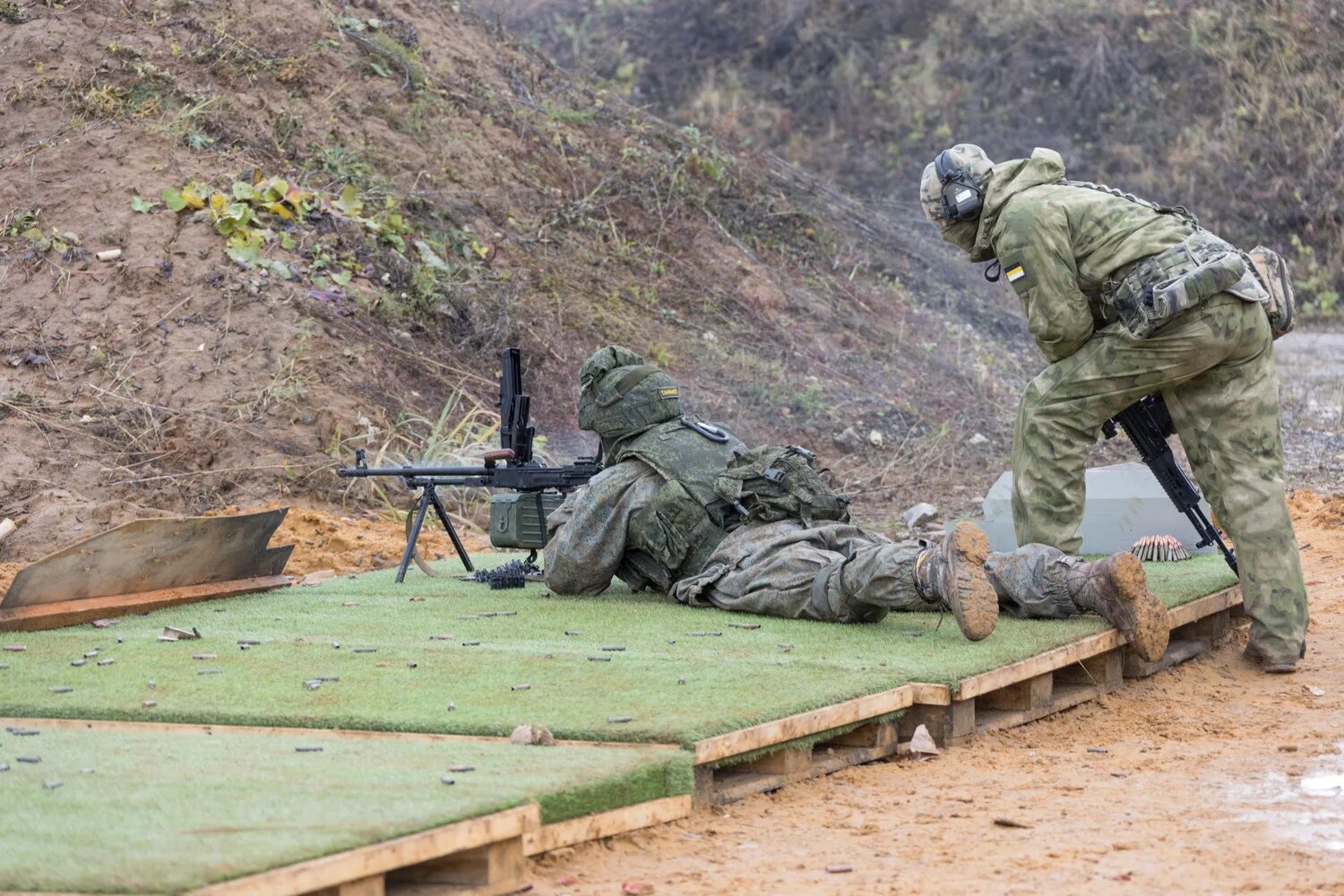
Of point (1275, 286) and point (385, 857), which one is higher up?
point (1275, 286)

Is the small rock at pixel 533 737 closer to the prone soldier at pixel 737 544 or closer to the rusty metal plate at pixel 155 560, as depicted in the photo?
the prone soldier at pixel 737 544

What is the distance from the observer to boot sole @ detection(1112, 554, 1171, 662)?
18.5 feet

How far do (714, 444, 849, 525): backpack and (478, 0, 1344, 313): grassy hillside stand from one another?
41.4 ft

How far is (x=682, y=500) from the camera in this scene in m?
6.56

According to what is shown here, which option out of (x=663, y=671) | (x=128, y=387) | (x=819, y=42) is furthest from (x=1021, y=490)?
(x=819, y=42)

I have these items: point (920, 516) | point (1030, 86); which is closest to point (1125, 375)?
point (920, 516)

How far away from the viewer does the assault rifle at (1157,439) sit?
21.6 feet

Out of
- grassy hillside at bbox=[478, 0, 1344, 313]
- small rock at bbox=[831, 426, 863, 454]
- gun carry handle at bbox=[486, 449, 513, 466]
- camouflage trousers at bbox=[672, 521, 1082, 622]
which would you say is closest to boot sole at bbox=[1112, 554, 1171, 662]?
camouflage trousers at bbox=[672, 521, 1082, 622]

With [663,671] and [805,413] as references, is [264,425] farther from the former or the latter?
[663,671]

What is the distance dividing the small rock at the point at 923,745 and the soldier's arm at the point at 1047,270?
1873 millimetres

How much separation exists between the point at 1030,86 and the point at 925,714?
58.1ft

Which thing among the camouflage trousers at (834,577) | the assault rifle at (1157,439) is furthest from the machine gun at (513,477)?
the assault rifle at (1157,439)

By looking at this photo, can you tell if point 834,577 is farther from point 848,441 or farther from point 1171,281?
point 848,441

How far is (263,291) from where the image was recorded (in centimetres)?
1200
